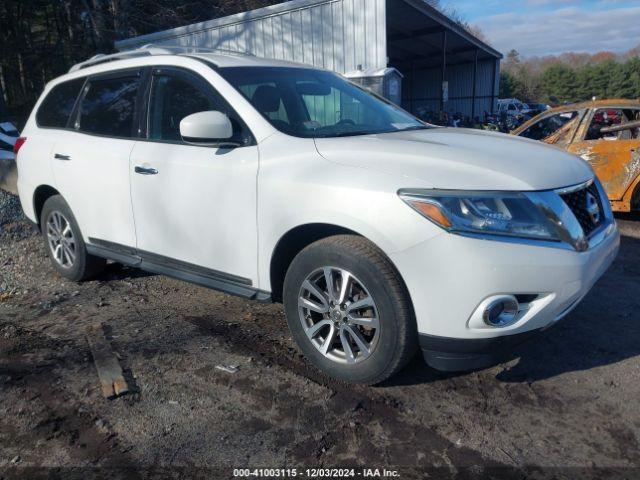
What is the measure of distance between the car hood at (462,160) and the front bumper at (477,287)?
12.6 inches

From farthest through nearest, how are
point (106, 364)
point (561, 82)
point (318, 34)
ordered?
point (561, 82) < point (318, 34) < point (106, 364)

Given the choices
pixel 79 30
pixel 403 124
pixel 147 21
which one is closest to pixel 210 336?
pixel 403 124

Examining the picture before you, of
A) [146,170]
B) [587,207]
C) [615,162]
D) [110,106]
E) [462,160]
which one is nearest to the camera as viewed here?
[462,160]

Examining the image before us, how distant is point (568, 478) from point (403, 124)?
8.55 ft

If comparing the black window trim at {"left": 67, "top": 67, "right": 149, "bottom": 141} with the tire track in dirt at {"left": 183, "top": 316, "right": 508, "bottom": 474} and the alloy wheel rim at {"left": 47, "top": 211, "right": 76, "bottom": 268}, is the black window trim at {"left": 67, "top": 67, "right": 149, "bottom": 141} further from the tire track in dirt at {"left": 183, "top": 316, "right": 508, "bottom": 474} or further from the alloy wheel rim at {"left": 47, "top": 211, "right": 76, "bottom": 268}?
the tire track in dirt at {"left": 183, "top": 316, "right": 508, "bottom": 474}

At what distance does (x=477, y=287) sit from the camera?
8.24 ft

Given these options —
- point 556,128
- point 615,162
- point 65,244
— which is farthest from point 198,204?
point 556,128

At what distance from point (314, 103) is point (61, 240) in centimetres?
274

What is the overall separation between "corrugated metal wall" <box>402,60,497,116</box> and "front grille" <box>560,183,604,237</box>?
19126 millimetres

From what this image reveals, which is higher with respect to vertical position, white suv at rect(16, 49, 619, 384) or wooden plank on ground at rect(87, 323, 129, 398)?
white suv at rect(16, 49, 619, 384)

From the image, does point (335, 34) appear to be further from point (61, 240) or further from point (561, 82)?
point (561, 82)

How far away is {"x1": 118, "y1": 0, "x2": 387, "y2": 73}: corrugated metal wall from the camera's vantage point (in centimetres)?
1002

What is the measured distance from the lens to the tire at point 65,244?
4.70 m

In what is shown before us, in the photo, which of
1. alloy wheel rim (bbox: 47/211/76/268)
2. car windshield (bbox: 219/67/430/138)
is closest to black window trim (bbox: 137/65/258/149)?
car windshield (bbox: 219/67/430/138)
